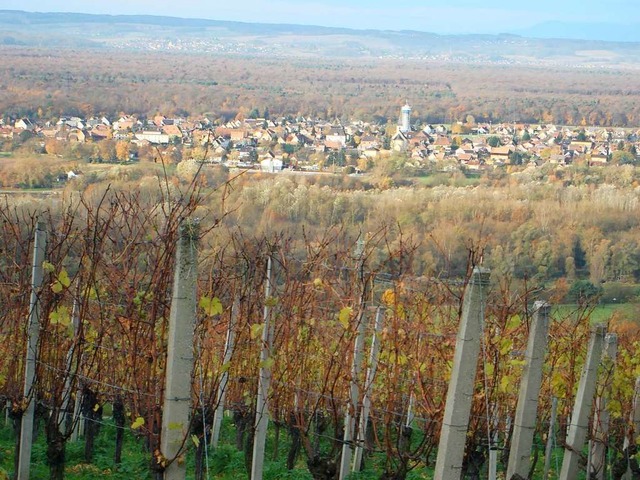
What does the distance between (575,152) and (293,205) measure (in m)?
38.6

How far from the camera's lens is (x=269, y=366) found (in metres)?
5.40

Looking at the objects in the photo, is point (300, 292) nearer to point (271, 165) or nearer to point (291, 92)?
point (271, 165)

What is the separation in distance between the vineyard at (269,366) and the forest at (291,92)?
65.8 meters

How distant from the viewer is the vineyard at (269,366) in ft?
14.6

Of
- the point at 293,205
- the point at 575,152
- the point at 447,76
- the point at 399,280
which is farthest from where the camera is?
the point at 447,76

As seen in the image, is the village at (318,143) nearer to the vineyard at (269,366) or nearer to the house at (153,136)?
the house at (153,136)

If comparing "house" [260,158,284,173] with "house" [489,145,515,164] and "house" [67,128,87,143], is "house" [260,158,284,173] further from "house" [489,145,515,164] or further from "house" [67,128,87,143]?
"house" [489,145,515,164]

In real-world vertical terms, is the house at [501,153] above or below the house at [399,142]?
above

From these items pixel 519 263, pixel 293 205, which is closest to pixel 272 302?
pixel 519 263

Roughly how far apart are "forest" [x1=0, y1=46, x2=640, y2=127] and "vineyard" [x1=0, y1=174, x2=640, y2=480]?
216 ft

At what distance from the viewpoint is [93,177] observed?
4000 centimetres

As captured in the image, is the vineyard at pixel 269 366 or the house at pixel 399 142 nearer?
the vineyard at pixel 269 366

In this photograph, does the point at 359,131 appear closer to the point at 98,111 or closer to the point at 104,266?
the point at 98,111

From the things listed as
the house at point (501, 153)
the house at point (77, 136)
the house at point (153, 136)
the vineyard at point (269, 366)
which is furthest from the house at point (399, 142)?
the vineyard at point (269, 366)
